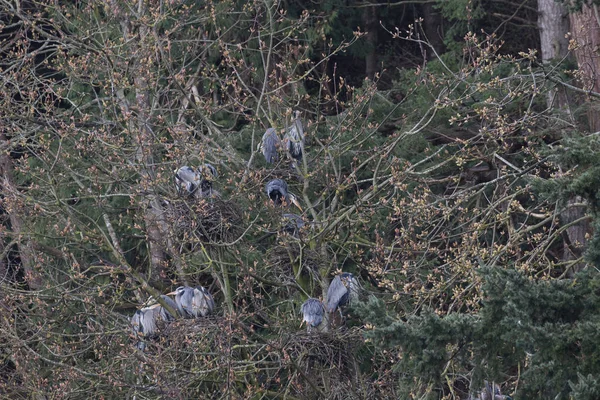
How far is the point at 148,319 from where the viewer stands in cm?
679

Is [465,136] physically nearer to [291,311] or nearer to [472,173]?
[472,173]

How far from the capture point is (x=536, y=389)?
4496 millimetres

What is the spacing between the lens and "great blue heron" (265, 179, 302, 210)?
21.4 ft

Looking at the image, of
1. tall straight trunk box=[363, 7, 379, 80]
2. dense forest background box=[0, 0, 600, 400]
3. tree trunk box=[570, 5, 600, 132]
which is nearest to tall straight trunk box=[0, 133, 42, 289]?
dense forest background box=[0, 0, 600, 400]

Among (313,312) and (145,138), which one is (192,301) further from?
(145,138)

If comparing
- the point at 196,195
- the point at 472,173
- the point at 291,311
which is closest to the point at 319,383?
the point at 291,311

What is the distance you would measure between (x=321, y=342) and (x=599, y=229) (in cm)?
244

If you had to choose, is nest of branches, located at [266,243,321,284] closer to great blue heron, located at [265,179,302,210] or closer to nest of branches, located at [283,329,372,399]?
great blue heron, located at [265,179,302,210]

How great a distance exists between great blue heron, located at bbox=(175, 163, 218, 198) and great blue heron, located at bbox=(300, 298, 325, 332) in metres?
0.93

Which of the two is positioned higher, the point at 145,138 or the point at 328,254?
the point at 145,138

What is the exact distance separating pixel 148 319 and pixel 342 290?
1.39m

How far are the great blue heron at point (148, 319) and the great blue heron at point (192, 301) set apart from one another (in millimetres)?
155

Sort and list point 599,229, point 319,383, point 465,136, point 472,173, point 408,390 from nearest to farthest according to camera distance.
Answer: point 599,229 < point 408,390 < point 319,383 < point 472,173 < point 465,136

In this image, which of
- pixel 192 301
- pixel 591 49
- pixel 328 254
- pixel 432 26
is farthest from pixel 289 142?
pixel 432 26
